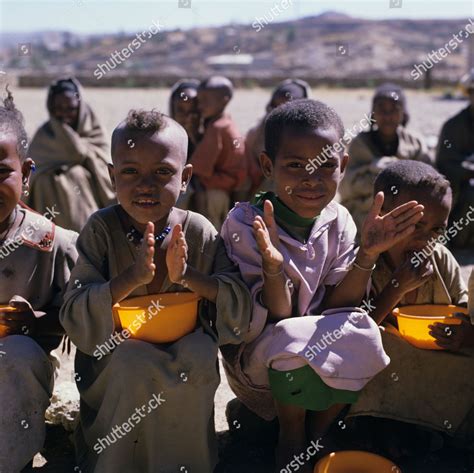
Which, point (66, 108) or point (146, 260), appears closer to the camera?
point (146, 260)

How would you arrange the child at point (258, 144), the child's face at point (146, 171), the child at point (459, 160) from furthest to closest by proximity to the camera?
the child at point (459, 160) < the child at point (258, 144) < the child's face at point (146, 171)

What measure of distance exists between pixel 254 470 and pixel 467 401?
93 cm

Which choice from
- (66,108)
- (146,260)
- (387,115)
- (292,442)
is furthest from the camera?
(387,115)

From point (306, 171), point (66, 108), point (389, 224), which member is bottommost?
point (66, 108)

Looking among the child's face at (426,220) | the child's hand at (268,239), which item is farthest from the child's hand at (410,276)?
the child's hand at (268,239)

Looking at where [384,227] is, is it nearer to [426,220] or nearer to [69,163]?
[426,220]

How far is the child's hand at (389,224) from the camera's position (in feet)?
9.00

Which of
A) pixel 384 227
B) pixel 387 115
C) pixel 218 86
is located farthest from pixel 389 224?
pixel 218 86

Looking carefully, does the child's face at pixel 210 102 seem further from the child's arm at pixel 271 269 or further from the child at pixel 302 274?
the child's arm at pixel 271 269

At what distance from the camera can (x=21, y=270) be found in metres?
2.97

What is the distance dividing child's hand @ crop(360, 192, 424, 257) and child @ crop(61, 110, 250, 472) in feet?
1.67

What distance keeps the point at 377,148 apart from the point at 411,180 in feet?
11.3

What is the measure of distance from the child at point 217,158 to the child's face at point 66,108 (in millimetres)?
1042

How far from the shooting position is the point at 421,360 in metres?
3.12
